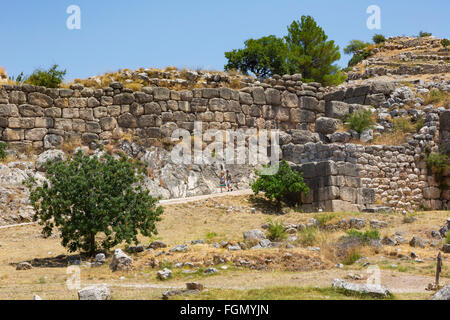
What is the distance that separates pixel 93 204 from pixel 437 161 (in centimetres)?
1167

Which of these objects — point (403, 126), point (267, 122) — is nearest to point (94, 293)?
point (403, 126)

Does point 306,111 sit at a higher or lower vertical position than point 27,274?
higher

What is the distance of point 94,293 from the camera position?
8812 mm

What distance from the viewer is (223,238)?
48.6 feet

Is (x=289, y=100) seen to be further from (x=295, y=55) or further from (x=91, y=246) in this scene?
(x=91, y=246)

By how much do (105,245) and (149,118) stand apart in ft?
29.0

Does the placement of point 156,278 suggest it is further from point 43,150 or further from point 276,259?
point 43,150

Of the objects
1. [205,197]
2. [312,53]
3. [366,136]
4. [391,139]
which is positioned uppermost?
[312,53]

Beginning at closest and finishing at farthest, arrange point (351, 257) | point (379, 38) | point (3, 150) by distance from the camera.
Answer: point (351, 257), point (3, 150), point (379, 38)

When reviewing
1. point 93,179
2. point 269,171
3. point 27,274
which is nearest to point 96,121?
point 269,171

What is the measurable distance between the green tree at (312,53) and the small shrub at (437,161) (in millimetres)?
9492

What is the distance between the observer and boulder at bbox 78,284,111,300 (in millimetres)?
8719

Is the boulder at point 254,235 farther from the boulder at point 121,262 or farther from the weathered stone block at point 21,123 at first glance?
the weathered stone block at point 21,123

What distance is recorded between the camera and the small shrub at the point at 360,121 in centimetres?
2162
